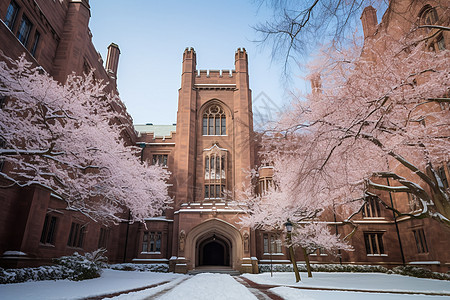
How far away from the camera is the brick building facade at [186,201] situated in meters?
12.6

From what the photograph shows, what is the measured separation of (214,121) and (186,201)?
9051 mm

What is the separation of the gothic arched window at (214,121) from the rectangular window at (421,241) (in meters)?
18.3

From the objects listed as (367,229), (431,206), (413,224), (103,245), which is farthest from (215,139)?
(431,206)

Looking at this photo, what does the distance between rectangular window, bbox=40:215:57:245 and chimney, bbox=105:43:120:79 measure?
15.3 metres

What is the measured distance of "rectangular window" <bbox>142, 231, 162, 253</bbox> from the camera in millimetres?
24211

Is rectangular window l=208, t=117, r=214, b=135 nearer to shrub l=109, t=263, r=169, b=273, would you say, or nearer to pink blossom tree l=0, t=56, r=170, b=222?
shrub l=109, t=263, r=169, b=273

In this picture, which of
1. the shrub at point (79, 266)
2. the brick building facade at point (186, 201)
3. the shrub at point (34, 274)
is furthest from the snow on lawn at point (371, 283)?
the shrub at point (34, 274)

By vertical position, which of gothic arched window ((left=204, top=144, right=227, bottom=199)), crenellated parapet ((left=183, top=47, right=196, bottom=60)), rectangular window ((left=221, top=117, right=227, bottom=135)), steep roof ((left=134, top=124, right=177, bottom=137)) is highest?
crenellated parapet ((left=183, top=47, right=196, bottom=60))

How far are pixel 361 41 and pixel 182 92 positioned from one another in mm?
23483

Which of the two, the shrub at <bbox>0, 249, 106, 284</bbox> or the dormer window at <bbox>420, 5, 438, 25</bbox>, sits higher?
the dormer window at <bbox>420, 5, 438, 25</bbox>

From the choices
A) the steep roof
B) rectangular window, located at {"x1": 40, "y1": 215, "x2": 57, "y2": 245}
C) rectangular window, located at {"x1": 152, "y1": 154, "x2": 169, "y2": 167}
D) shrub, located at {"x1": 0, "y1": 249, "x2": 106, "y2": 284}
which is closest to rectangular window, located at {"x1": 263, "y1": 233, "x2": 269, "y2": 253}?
rectangular window, located at {"x1": 152, "y1": 154, "x2": 169, "y2": 167}

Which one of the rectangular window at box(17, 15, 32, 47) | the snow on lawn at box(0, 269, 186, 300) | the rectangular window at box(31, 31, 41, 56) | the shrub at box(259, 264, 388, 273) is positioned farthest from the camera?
the shrub at box(259, 264, 388, 273)

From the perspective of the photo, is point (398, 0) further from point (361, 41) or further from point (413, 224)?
point (413, 224)

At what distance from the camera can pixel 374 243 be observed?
24469 millimetres
